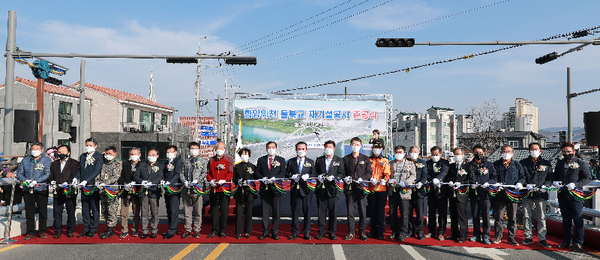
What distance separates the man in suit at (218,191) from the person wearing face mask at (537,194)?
17.9 feet

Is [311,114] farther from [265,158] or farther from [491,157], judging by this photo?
[265,158]

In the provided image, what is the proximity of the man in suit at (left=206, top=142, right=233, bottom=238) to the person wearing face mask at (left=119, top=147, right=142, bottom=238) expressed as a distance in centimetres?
141

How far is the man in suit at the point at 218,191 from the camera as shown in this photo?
791 cm

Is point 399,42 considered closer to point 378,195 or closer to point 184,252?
point 378,195

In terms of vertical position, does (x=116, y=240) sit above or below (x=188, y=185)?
below

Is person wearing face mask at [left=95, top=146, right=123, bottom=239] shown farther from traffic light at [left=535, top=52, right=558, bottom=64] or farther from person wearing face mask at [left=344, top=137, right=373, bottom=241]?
traffic light at [left=535, top=52, right=558, bottom=64]

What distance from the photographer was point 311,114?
17.3 m

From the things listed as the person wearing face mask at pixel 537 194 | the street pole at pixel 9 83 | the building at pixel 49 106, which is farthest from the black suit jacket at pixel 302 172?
the building at pixel 49 106

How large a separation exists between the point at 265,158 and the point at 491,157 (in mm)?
11877

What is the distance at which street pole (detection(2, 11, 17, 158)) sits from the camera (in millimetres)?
11320

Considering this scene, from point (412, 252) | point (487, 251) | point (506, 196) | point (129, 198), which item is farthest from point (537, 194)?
point (129, 198)

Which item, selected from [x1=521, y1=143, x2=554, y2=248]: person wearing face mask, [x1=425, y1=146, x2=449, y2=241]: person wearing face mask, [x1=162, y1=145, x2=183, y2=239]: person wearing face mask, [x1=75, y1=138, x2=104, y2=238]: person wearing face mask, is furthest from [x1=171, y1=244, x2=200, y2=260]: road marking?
[x1=521, y1=143, x2=554, y2=248]: person wearing face mask

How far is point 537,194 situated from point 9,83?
13120 millimetres

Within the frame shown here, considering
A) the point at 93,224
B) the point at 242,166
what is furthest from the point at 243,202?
the point at 93,224
